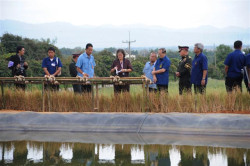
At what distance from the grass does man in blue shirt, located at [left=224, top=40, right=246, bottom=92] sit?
1.08 ft

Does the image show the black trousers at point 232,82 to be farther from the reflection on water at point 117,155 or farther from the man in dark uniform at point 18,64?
the man in dark uniform at point 18,64

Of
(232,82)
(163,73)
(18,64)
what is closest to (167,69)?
(163,73)

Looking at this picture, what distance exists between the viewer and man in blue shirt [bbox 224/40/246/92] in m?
9.56

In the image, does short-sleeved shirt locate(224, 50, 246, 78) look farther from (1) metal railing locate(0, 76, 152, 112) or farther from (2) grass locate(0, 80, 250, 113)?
(1) metal railing locate(0, 76, 152, 112)

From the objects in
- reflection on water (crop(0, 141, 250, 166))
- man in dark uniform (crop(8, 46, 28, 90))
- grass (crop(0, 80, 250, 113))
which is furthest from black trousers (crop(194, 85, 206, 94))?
man in dark uniform (crop(8, 46, 28, 90))

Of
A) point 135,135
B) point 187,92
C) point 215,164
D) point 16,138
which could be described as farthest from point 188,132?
point 16,138

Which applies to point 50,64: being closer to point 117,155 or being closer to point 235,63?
point 235,63

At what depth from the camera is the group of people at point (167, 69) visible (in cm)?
935

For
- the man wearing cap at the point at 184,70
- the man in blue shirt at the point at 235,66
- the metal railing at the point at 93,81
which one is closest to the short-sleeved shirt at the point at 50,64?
the metal railing at the point at 93,81

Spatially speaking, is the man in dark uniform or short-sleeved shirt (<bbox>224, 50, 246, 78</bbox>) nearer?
short-sleeved shirt (<bbox>224, 50, 246, 78</bbox>)

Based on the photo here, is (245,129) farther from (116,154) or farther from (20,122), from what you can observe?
(20,122)

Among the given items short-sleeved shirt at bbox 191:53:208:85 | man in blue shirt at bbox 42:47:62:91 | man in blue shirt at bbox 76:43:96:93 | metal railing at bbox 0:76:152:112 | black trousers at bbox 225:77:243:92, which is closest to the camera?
metal railing at bbox 0:76:152:112

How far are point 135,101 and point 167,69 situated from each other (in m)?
1.13

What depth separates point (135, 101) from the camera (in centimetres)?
912
